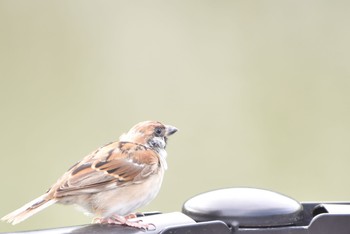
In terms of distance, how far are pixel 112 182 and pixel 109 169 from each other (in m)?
0.05

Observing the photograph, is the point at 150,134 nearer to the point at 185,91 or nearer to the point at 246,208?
the point at 246,208

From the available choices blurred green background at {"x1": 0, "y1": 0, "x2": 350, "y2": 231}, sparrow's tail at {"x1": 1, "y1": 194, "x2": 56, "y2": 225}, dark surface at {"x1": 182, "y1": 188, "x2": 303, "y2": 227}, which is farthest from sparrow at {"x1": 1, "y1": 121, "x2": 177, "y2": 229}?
blurred green background at {"x1": 0, "y1": 0, "x2": 350, "y2": 231}

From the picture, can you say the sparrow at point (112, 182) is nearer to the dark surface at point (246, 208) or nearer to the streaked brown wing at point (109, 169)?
the streaked brown wing at point (109, 169)

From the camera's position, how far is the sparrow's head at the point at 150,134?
3.68 meters

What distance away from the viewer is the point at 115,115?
688 cm

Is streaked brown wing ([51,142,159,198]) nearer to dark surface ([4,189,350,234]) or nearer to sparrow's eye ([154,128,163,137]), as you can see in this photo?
sparrow's eye ([154,128,163,137])

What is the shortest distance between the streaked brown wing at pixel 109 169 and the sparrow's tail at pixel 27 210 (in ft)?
0.15

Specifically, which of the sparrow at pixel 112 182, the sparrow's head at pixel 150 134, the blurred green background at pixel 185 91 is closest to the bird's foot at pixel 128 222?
the sparrow at pixel 112 182

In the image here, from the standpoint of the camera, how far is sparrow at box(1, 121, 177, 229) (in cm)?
315

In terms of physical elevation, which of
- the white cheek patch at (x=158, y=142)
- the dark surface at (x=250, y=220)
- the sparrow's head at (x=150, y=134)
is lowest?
the dark surface at (x=250, y=220)

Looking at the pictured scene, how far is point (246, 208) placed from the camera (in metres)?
2.52

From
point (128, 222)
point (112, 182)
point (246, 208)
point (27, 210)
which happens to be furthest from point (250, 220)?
point (112, 182)

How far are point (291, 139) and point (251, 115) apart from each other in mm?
378

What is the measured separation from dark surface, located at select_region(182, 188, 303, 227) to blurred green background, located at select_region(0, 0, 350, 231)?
356 cm
